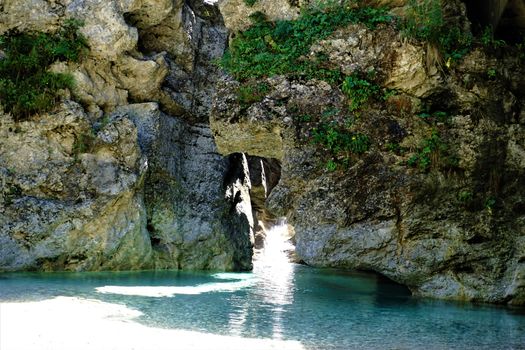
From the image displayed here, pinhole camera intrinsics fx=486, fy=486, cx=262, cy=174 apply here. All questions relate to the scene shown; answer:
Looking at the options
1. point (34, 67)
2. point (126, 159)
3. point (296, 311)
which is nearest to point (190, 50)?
point (126, 159)

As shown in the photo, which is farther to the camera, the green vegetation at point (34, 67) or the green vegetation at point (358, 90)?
the green vegetation at point (34, 67)

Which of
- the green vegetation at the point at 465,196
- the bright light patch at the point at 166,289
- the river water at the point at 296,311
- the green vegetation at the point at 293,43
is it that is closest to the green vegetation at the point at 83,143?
the river water at the point at 296,311

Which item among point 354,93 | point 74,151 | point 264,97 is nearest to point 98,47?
point 74,151

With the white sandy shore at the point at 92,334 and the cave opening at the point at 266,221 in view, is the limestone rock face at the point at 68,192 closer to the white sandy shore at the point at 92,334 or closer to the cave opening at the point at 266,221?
the white sandy shore at the point at 92,334

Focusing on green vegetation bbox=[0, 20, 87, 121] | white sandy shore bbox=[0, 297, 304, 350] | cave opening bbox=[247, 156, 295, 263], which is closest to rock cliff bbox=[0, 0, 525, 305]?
green vegetation bbox=[0, 20, 87, 121]

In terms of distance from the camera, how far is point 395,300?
36.3ft

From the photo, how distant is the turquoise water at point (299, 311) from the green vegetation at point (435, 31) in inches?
221

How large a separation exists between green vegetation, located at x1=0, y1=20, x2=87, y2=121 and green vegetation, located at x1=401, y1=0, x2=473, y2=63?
34.7 feet

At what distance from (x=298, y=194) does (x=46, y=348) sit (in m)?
6.43

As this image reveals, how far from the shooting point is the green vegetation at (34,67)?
1471 centimetres

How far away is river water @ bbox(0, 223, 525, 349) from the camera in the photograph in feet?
22.7

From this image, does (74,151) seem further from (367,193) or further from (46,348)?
(46,348)

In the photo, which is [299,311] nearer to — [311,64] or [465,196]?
[465,196]

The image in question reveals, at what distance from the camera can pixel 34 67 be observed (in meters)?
15.3
